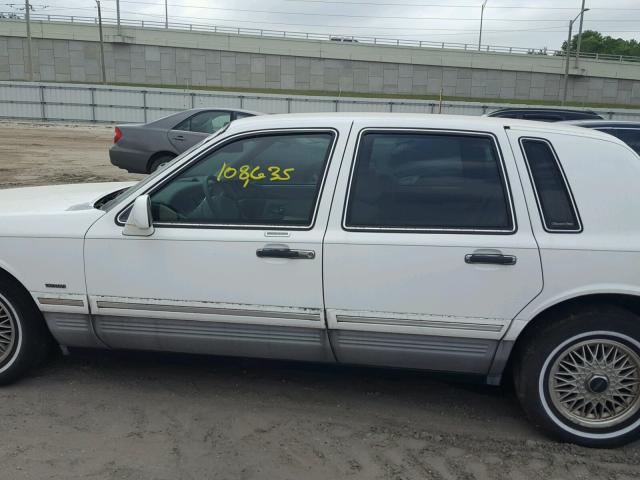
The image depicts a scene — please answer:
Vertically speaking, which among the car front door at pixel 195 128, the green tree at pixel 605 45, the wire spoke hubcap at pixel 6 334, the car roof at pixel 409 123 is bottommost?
the wire spoke hubcap at pixel 6 334

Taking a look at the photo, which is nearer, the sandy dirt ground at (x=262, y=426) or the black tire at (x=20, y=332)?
the sandy dirt ground at (x=262, y=426)

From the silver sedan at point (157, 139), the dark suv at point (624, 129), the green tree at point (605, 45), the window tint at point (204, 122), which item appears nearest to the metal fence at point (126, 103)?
the window tint at point (204, 122)

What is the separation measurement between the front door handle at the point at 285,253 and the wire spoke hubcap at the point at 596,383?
144 centimetres

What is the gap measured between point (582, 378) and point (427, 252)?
3.56ft

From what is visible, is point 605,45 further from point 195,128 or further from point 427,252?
point 427,252

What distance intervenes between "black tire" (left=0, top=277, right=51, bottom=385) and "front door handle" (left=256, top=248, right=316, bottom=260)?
1528 millimetres

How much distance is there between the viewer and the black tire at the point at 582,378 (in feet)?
10.3

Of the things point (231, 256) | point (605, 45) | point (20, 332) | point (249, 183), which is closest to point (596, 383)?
point (231, 256)

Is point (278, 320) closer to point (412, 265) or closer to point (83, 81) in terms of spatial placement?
point (412, 265)

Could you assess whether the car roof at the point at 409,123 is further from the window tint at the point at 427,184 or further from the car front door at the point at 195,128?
the car front door at the point at 195,128

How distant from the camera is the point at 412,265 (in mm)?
3178

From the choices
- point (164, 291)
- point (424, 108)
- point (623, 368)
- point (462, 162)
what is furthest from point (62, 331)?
point (424, 108)

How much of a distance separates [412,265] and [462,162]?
2.13 feet

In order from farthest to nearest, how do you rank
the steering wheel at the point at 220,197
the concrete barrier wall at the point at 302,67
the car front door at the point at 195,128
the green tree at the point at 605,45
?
the green tree at the point at 605,45
the concrete barrier wall at the point at 302,67
the car front door at the point at 195,128
the steering wheel at the point at 220,197
